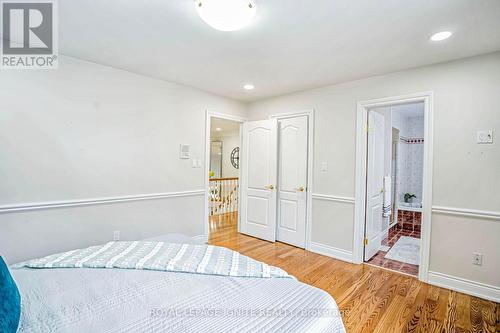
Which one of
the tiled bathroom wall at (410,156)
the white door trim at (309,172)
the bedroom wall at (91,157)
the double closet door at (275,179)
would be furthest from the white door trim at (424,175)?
the tiled bathroom wall at (410,156)

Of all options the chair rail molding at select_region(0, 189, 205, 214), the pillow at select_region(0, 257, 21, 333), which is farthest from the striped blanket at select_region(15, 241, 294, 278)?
the chair rail molding at select_region(0, 189, 205, 214)

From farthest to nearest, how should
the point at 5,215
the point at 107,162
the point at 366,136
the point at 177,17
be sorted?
the point at 366,136 → the point at 107,162 → the point at 5,215 → the point at 177,17

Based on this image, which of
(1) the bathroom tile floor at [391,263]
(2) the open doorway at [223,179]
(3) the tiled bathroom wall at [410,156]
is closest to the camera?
(1) the bathroom tile floor at [391,263]

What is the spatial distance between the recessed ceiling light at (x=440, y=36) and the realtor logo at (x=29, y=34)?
3.02 meters

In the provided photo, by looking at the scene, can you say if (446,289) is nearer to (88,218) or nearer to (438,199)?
(438,199)

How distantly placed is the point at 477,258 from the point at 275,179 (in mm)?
2540

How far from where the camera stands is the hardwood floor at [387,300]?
1.93 meters

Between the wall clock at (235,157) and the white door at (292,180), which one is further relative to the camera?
the wall clock at (235,157)

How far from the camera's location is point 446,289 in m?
2.48

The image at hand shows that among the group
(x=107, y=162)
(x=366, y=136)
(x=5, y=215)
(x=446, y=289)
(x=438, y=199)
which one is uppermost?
(x=366, y=136)

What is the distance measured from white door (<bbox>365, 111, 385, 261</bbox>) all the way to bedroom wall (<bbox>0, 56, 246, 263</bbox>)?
8.17 ft

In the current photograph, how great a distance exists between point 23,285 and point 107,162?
172 centimetres

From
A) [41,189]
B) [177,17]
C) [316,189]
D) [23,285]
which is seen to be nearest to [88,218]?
[41,189]

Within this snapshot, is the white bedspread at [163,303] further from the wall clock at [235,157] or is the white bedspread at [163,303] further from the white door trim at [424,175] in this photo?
the wall clock at [235,157]
